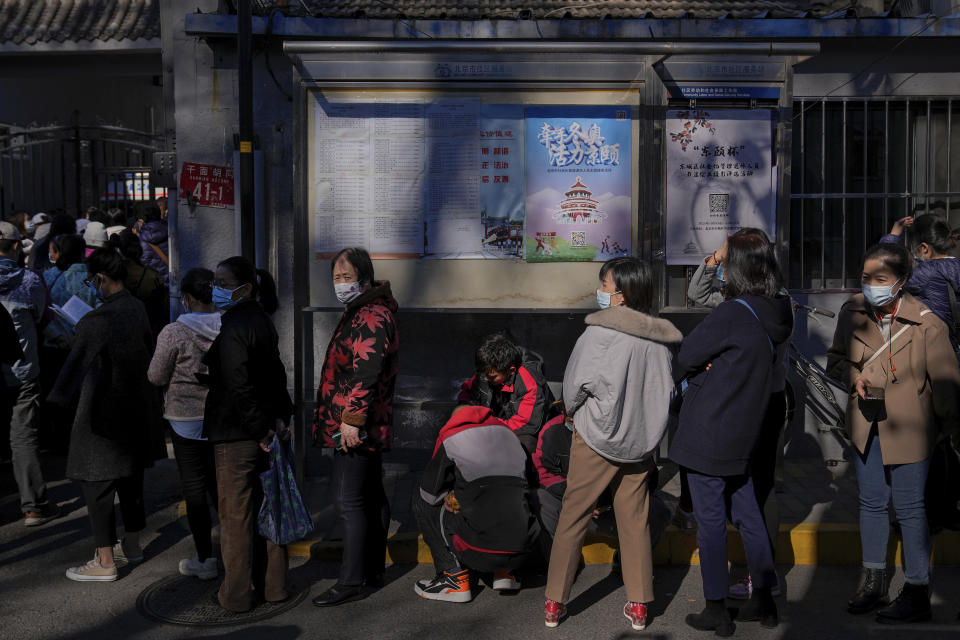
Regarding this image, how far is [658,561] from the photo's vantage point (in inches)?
223

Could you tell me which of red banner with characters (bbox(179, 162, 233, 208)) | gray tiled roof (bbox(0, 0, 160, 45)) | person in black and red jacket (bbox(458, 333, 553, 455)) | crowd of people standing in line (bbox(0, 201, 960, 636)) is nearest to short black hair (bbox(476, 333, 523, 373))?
person in black and red jacket (bbox(458, 333, 553, 455))

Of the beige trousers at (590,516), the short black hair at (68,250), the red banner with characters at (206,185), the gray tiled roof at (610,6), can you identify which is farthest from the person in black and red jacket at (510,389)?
the gray tiled roof at (610,6)

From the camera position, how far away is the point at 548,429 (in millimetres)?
5543

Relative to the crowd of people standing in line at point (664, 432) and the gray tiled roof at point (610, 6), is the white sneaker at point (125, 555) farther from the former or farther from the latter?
the gray tiled roof at point (610, 6)

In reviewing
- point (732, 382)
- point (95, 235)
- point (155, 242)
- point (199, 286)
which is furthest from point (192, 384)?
point (155, 242)

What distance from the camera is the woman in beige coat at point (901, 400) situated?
15.3 feet

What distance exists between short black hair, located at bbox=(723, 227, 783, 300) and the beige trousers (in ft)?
3.19

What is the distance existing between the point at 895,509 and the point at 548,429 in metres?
1.84

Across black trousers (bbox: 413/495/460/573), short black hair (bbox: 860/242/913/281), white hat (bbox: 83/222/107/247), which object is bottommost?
black trousers (bbox: 413/495/460/573)

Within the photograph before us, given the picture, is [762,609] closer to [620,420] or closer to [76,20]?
[620,420]

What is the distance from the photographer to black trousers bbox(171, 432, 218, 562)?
17.2ft

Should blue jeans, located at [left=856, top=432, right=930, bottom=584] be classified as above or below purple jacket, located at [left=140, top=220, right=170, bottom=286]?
below

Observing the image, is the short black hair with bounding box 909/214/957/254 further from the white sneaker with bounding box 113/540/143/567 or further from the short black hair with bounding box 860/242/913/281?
the white sneaker with bounding box 113/540/143/567

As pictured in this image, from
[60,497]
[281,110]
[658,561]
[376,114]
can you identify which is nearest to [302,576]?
[658,561]
